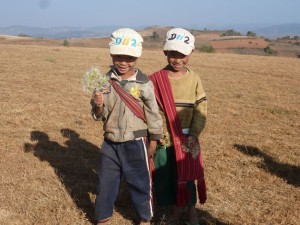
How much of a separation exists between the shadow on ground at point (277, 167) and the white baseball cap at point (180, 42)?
2805 millimetres

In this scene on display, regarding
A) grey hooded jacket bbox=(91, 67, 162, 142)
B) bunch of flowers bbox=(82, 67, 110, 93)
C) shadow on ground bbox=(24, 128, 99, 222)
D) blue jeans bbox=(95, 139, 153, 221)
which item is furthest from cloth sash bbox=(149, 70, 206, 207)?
shadow on ground bbox=(24, 128, 99, 222)

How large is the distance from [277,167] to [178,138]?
2.79m

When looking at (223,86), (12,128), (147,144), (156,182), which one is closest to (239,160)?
(156,182)

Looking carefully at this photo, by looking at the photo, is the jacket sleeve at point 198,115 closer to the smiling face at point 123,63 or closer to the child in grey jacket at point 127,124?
the child in grey jacket at point 127,124

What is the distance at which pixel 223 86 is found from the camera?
13156mm

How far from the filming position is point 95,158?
571cm

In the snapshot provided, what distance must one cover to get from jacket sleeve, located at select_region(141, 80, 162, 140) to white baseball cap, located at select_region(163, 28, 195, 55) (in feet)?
1.22

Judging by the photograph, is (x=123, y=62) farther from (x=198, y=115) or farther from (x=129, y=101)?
(x=198, y=115)

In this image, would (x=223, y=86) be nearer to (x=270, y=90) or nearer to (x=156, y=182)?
(x=270, y=90)

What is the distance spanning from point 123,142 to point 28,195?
1.72m

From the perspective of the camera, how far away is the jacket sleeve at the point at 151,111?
10.6 ft

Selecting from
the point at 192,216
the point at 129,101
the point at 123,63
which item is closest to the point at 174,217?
the point at 192,216

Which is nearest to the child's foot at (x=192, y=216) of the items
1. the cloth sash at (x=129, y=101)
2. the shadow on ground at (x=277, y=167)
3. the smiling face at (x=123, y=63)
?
the cloth sash at (x=129, y=101)

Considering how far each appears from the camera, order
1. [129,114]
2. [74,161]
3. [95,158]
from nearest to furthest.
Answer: [129,114]
[74,161]
[95,158]
